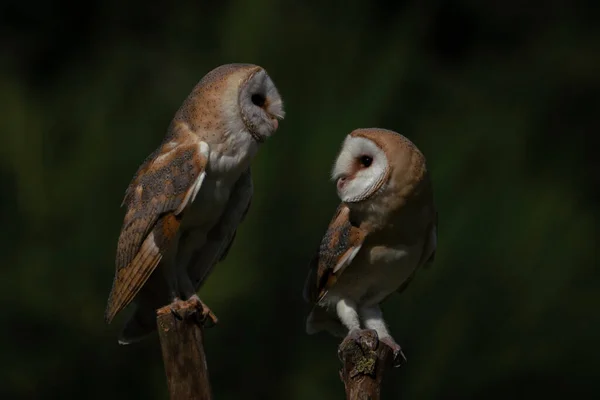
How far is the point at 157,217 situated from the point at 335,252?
Result: 1.28ft

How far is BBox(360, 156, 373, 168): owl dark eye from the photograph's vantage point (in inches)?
101

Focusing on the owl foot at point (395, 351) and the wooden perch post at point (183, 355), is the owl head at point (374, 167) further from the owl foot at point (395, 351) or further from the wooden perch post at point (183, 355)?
the wooden perch post at point (183, 355)

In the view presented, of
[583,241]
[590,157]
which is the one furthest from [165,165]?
[590,157]

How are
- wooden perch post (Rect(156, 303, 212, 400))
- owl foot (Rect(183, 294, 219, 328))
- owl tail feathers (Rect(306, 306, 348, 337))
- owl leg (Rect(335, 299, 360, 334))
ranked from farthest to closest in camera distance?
1. owl tail feathers (Rect(306, 306, 348, 337))
2. owl leg (Rect(335, 299, 360, 334))
3. owl foot (Rect(183, 294, 219, 328))
4. wooden perch post (Rect(156, 303, 212, 400))

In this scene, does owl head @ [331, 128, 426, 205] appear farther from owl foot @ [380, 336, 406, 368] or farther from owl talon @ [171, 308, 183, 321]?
owl talon @ [171, 308, 183, 321]

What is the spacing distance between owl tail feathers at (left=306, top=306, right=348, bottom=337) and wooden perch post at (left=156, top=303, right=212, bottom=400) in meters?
0.40

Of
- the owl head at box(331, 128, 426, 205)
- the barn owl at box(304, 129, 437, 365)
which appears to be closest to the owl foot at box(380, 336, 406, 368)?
the barn owl at box(304, 129, 437, 365)

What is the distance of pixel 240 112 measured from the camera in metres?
2.57

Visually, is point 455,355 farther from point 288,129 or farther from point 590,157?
point 590,157

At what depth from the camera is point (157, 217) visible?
2.55m

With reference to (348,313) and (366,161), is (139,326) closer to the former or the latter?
(348,313)

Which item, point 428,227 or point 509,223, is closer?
point 428,227

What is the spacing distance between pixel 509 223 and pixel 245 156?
4.57 ft

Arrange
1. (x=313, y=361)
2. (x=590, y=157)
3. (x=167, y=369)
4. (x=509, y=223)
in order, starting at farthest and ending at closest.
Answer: (x=590, y=157) < (x=509, y=223) < (x=313, y=361) < (x=167, y=369)
